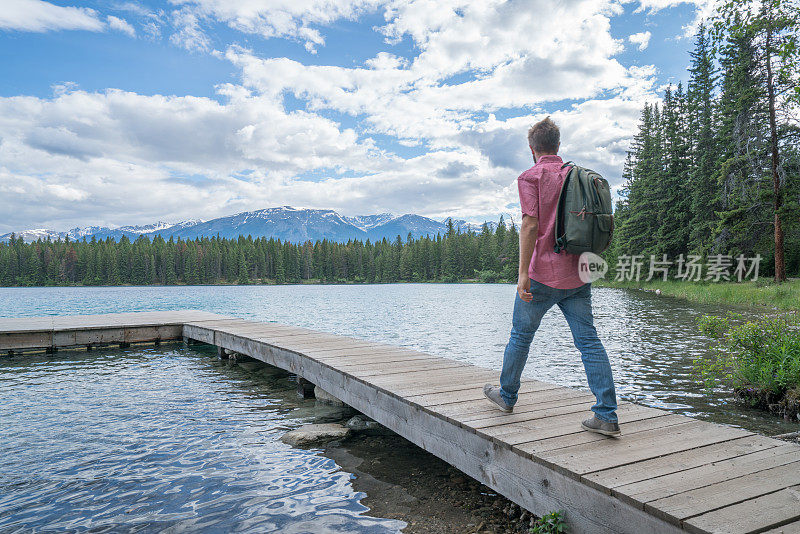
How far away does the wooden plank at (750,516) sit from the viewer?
98.4 inches

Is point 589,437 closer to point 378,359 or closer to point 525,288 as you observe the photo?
point 525,288

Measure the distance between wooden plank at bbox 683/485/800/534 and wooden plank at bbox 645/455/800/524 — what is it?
0.15 ft

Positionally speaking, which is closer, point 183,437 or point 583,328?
point 583,328

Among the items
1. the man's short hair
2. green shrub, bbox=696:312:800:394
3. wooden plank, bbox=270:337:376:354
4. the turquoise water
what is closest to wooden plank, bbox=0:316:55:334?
the turquoise water

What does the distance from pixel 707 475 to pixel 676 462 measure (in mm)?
251

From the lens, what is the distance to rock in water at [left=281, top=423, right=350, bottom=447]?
21.1 feet

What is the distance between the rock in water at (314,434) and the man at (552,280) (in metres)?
3.68

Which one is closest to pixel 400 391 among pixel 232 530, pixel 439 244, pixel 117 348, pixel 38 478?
pixel 232 530

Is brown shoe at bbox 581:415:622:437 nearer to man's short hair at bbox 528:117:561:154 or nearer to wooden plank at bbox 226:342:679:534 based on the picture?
wooden plank at bbox 226:342:679:534

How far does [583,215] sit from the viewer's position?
142 inches

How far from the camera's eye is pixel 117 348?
15.1 metres

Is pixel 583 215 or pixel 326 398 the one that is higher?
pixel 583 215

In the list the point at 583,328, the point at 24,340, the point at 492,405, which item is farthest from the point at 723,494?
the point at 24,340

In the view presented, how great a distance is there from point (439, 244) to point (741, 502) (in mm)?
130967
